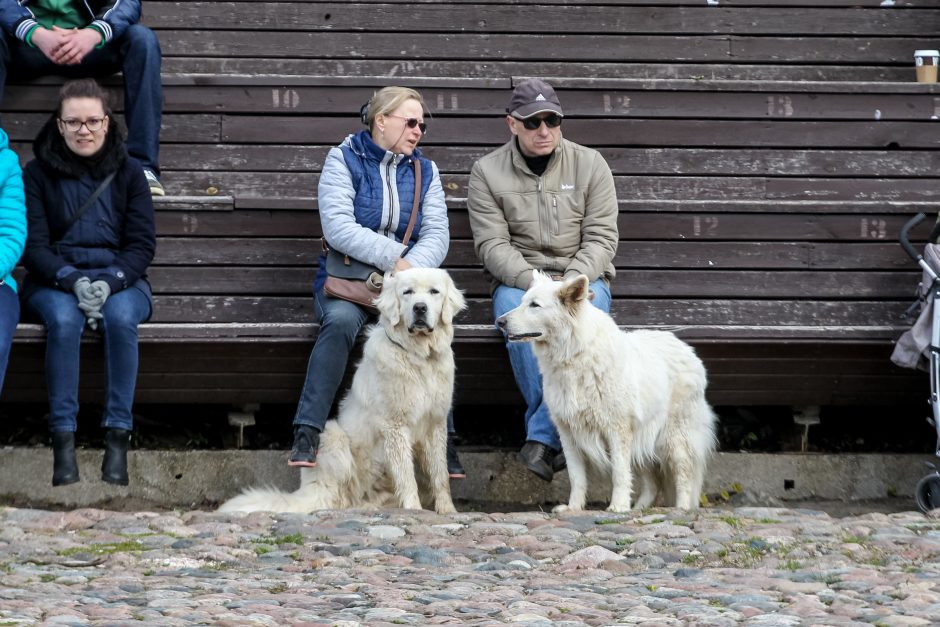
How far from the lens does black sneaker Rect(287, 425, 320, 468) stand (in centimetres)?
714

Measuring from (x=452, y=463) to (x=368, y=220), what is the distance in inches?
54.9

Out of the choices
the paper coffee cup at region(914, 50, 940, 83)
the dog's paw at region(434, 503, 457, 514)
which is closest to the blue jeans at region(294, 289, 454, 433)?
the dog's paw at region(434, 503, 457, 514)

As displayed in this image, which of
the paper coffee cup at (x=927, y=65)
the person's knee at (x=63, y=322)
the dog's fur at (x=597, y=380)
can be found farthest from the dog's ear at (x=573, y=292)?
the paper coffee cup at (x=927, y=65)

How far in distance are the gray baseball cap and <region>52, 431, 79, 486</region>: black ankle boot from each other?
2.84m

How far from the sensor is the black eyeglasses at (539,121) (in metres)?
7.46

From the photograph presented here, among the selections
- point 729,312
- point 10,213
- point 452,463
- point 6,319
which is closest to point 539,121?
point 729,312

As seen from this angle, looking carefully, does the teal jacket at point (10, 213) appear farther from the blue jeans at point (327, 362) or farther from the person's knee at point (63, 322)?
the blue jeans at point (327, 362)

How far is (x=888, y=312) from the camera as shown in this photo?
802 centimetres

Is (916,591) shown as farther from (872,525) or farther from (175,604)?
(175,604)

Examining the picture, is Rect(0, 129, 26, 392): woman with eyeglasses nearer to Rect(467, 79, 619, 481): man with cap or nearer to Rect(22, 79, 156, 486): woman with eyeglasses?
Rect(22, 79, 156, 486): woman with eyeglasses

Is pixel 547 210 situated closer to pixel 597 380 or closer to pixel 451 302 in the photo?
pixel 451 302

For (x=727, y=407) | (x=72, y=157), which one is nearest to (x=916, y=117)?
(x=727, y=407)

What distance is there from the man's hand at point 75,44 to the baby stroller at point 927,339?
4.67m

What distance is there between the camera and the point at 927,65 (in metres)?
9.20
